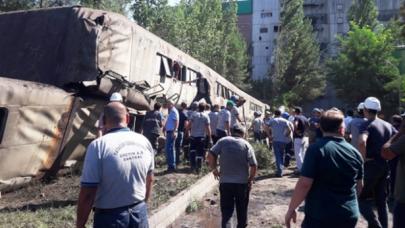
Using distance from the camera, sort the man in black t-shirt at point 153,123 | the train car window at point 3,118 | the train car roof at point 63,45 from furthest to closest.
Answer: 1. the man in black t-shirt at point 153,123
2. the train car roof at point 63,45
3. the train car window at point 3,118

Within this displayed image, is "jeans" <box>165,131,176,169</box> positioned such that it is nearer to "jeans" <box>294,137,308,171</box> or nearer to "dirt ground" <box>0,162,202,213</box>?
"dirt ground" <box>0,162,202,213</box>

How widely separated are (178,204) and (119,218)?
407 cm

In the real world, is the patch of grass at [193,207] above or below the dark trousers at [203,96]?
below

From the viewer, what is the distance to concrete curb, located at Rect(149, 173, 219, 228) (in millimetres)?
6579

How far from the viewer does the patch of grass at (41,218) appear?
5.76 metres

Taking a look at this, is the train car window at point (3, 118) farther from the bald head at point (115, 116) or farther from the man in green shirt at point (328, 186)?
the man in green shirt at point (328, 186)

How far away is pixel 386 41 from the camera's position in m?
41.9

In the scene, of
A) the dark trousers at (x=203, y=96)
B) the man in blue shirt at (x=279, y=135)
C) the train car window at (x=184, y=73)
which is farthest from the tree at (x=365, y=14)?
the man in blue shirt at (x=279, y=135)

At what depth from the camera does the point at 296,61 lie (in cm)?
5191

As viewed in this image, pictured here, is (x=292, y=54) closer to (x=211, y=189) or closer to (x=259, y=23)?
(x=259, y=23)

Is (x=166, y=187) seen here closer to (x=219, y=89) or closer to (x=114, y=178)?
(x=114, y=178)

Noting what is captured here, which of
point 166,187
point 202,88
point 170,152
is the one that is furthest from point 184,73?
point 166,187

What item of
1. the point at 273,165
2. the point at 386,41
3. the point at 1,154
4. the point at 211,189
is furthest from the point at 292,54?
the point at 1,154

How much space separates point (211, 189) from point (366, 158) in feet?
14.5
